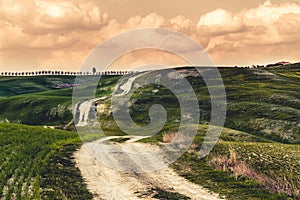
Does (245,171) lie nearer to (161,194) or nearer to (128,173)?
(161,194)

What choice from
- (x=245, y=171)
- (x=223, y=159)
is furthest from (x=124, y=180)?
(x=223, y=159)

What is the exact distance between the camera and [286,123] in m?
78.3

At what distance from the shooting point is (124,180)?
32562 millimetres

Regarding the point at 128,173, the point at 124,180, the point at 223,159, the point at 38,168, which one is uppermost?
the point at 223,159

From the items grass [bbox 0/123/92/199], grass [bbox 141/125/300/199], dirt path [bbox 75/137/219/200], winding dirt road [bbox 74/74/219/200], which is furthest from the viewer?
grass [bbox 141/125/300/199]

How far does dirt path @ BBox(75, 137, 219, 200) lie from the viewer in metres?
28.6

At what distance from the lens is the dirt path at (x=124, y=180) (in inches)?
1126

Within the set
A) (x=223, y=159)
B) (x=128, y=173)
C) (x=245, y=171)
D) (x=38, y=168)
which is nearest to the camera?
(x=245, y=171)

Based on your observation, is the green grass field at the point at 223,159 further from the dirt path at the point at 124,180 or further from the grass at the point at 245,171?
the dirt path at the point at 124,180

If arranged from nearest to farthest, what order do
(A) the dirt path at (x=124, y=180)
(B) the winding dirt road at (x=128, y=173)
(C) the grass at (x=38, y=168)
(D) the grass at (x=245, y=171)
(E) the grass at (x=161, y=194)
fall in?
(E) the grass at (x=161, y=194), (C) the grass at (x=38, y=168), (A) the dirt path at (x=124, y=180), (B) the winding dirt road at (x=128, y=173), (D) the grass at (x=245, y=171)

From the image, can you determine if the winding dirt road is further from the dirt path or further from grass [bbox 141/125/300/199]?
grass [bbox 141/125/300/199]

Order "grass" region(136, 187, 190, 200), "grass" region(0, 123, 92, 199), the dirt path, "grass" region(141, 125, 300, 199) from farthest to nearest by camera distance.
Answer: "grass" region(141, 125, 300, 199) < the dirt path < "grass" region(0, 123, 92, 199) < "grass" region(136, 187, 190, 200)

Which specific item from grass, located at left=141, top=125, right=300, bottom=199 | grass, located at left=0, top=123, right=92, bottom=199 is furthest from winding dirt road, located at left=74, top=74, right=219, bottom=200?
grass, located at left=141, top=125, right=300, bottom=199

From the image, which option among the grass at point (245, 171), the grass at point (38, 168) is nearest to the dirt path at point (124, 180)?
the grass at point (38, 168)
